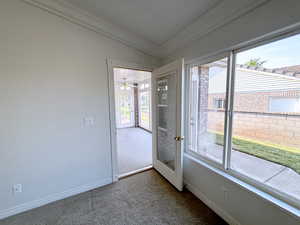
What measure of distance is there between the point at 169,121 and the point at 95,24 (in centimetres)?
200

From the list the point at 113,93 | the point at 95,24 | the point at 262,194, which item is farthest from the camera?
the point at 113,93

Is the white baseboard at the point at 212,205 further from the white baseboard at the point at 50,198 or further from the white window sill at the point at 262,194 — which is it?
the white baseboard at the point at 50,198

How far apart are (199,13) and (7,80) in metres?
2.54

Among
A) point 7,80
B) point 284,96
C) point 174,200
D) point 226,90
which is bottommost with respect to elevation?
point 174,200

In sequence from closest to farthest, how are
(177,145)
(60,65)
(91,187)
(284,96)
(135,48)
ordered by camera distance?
(284,96) → (60,65) → (177,145) → (91,187) → (135,48)

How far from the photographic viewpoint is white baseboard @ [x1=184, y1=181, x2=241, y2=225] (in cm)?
156

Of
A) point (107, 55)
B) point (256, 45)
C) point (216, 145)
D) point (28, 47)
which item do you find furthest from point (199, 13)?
point (28, 47)

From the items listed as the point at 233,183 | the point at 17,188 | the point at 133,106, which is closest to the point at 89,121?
the point at 17,188

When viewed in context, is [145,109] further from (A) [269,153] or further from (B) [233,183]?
(A) [269,153]

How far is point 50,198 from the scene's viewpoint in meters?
1.94

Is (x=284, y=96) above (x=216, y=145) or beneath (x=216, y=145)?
above

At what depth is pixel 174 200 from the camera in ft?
6.43

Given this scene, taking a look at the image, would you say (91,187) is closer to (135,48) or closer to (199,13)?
(135,48)

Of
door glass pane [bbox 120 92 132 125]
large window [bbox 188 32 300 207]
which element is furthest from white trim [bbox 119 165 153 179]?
door glass pane [bbox 120 92 132 125]
